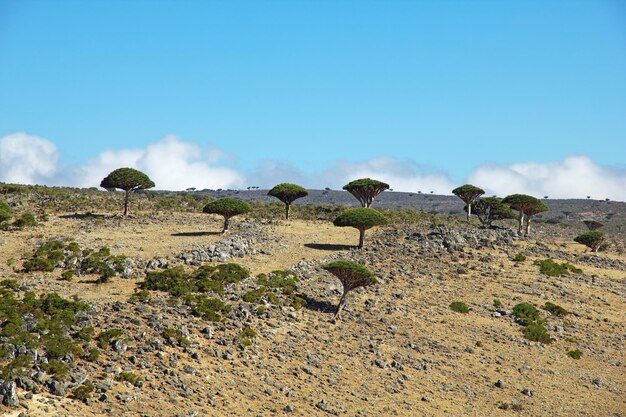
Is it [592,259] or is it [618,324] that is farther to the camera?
[592,259]

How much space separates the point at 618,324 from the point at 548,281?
8.83 meters

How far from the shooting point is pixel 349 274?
4328cm

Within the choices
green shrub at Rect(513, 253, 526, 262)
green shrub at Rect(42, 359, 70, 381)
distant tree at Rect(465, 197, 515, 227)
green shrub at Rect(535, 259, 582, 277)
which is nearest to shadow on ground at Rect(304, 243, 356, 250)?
green shrub at Rect(513, 253, 526, 262)

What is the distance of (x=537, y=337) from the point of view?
46.9 meters

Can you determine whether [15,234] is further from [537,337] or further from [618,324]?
[618,324]

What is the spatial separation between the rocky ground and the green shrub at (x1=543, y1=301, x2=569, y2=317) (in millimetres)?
496

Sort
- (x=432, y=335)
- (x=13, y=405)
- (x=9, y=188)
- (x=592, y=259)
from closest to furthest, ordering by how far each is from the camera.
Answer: (x=13, y=405) → (x=432, y=335) → (x=592, y=259) → (x=9, y=188)

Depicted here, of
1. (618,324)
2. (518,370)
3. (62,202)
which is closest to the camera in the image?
(518,370)

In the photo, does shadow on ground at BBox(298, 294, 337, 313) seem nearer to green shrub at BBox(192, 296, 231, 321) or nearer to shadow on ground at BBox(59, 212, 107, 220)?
green shrub at BBox(192, 296, 231, 321)

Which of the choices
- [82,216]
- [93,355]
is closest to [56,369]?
[93,355]

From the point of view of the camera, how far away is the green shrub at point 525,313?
4925 centimetres

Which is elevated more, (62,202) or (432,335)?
(62,202)

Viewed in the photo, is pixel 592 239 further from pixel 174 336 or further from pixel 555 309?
pixel 174 336

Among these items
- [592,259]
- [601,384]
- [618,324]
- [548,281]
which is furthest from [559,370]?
[592,259]
